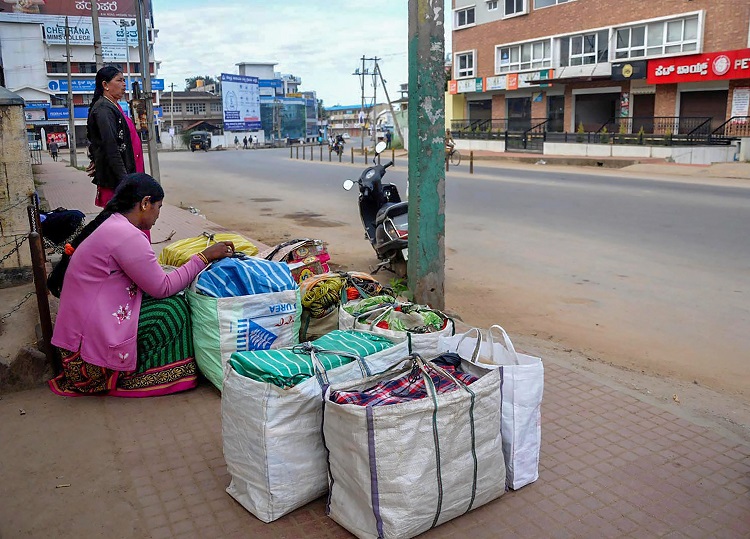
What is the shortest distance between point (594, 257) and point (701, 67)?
77.6 ft

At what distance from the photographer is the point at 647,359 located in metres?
5.54

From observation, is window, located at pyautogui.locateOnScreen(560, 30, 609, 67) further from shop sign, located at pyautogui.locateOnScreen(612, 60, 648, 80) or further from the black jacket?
the black jacket

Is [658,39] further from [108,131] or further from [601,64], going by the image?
[108,131]

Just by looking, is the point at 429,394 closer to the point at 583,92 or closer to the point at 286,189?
the point at 286,189

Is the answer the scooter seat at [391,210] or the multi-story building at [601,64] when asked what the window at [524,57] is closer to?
the multi-story building at [601,64]

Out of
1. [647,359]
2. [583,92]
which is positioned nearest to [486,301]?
[647,359]

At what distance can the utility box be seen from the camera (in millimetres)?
5910

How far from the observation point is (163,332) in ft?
13.5

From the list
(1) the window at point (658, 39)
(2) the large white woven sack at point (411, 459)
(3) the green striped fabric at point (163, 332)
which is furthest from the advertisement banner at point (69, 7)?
(2) the large white woven sack at point (411, 459)

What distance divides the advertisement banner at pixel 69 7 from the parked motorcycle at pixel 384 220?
7170 centimetres

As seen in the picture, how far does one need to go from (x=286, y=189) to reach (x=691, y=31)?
842 inches

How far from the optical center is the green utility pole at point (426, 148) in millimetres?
5531

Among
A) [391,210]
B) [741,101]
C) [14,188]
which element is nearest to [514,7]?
[741,101]

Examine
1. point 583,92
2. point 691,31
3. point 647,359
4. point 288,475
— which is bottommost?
point 647,359
